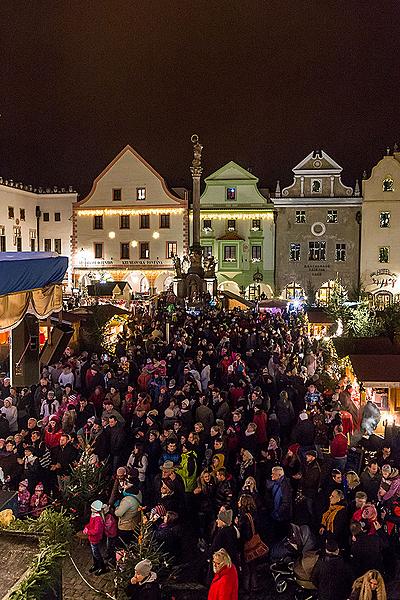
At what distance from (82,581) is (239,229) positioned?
41.2 metres

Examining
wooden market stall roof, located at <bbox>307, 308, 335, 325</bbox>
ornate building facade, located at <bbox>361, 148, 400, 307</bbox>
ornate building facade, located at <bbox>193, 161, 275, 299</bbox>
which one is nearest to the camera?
wooden market stall roof, located at <bbox>307, 308, 335, 325</bbox>

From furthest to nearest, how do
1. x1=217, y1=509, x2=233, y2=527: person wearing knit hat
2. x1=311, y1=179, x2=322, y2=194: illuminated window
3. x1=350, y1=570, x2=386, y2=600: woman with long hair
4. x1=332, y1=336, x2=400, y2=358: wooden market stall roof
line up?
x1=311, y1=179, x2=322, y2=194: illuminated window < x1=332, y1=336, x2=400, y2=358: wooden market stall roof < x1=217, y1=509, x2=233, y2=527: person wearing knit hat < x1=350, y1=570, x2=386, y2=600: woman with long hair

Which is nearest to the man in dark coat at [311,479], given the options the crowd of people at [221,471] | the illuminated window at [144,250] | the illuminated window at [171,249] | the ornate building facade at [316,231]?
the crowd of people at [221,471]

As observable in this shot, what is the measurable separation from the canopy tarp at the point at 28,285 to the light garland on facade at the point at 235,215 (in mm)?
40727

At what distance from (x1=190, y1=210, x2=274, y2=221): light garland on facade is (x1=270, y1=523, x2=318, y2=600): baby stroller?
40.7 meters

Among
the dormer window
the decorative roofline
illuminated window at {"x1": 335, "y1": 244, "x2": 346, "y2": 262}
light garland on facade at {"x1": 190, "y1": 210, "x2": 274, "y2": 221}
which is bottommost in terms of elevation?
illuminated window at {"x1": 335, "y1": 244, "x2": 346, "y2": 262}

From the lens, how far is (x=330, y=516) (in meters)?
7.71

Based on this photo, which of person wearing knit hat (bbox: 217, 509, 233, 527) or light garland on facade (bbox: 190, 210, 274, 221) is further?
light garland on facade (bbox: 190, 210, 274, 221)

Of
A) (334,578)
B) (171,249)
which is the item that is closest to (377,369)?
(334,578)

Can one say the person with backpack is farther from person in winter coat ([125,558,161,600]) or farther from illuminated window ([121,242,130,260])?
illuminated window ([121,242,130,260])

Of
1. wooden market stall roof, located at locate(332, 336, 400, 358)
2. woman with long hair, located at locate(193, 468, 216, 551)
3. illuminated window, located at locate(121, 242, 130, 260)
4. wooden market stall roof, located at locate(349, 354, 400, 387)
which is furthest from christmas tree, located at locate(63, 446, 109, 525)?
illuminated window, located at locate(121, 242, 130, 260)

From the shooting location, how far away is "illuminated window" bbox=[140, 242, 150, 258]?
50.1 meters

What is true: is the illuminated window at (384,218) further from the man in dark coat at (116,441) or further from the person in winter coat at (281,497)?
the person in winter coat at (281,497)

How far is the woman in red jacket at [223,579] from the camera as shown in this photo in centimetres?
630
